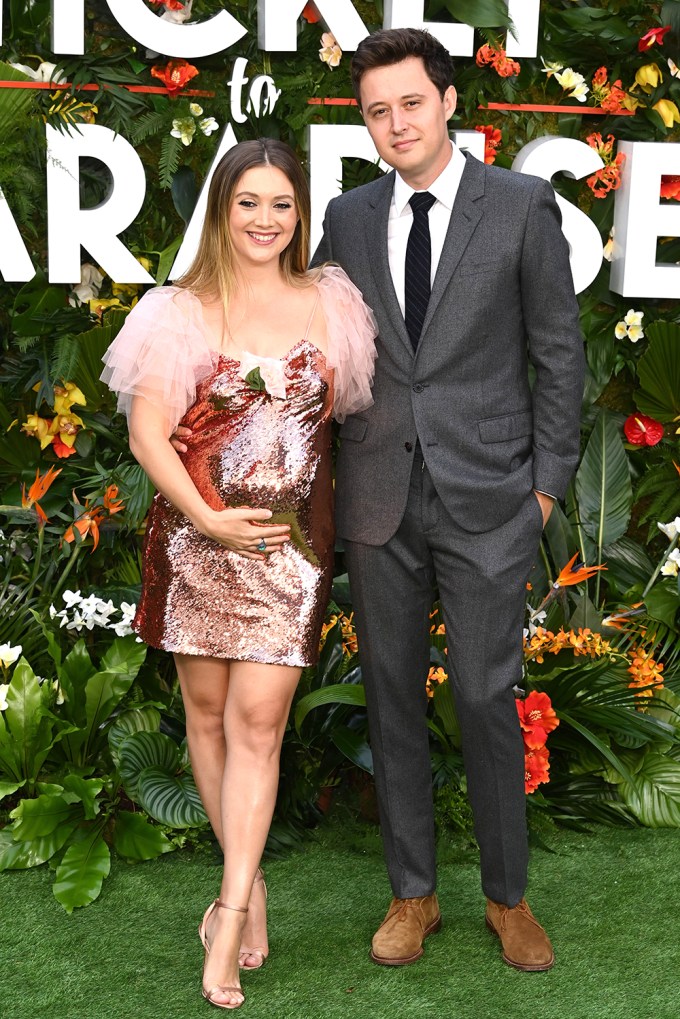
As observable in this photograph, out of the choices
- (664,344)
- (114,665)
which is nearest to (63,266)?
(114,665)

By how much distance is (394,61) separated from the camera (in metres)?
2.59

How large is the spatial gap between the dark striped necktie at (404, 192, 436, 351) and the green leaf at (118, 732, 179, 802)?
4.70 feet

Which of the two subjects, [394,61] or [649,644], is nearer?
[394,61]

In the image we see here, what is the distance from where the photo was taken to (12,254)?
148 inches

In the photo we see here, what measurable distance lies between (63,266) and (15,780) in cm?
153

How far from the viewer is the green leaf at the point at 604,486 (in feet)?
13.1

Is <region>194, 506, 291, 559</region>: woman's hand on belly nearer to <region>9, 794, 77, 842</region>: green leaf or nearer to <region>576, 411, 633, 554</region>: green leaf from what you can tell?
<region>9, 794, 77, 842</region>: green leaf

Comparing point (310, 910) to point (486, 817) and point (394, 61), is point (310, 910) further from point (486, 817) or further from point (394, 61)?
point (394, 61)

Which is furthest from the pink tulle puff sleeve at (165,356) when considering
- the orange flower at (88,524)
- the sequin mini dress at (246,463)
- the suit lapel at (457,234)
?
the orange flower at (88,524)

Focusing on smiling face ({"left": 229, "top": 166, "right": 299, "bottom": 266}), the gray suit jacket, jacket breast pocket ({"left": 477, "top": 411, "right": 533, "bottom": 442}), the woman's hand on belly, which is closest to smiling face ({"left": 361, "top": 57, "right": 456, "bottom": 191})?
the gray suit jacket

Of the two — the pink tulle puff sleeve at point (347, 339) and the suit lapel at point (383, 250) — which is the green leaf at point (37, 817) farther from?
the suit lapel at point (383, 250)

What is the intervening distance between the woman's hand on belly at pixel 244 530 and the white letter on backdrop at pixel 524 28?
2.09 metres

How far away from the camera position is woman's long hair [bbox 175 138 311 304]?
2564 millimetres

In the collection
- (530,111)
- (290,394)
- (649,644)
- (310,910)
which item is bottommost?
(310,910)
